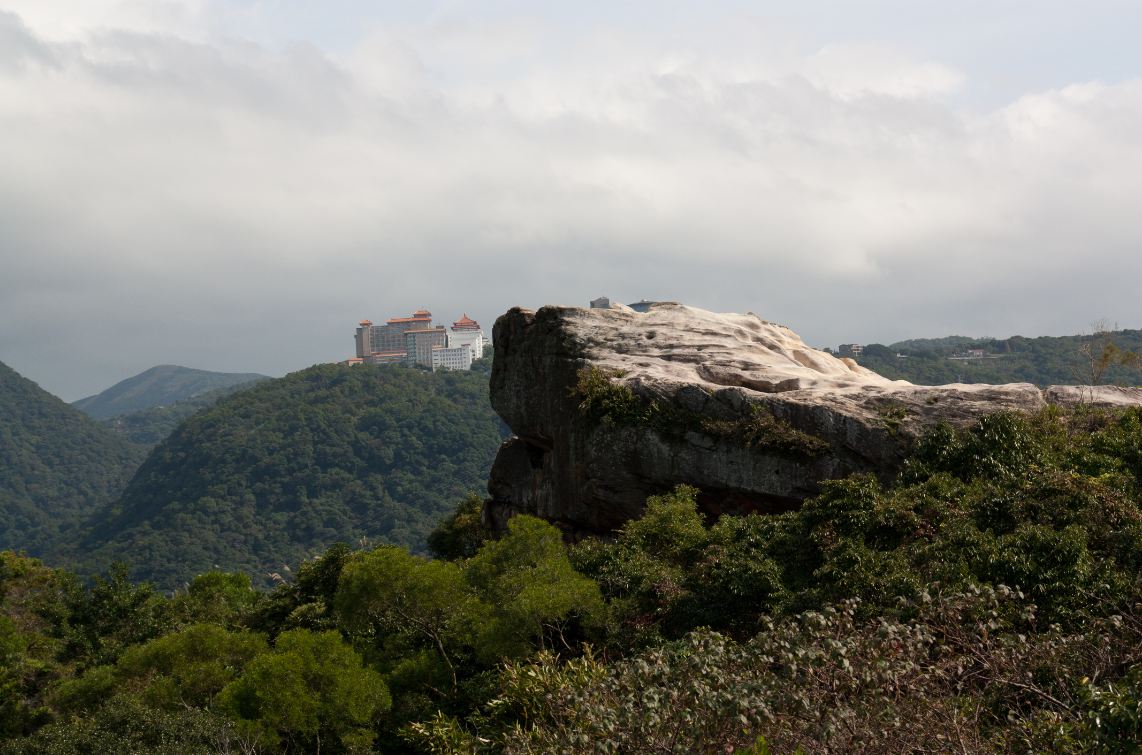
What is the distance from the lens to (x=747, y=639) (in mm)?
15711

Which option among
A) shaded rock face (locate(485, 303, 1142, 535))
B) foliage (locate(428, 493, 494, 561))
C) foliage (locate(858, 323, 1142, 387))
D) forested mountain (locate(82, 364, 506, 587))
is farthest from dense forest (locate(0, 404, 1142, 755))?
forested mountain (locate(82, 364, 506, 587))

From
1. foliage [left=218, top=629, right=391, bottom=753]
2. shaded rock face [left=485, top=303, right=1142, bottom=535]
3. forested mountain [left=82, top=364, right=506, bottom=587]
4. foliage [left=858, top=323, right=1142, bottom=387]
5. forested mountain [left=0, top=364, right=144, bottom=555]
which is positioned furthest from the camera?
forested mountain [left=0, top=364, right=144, bottom=555]

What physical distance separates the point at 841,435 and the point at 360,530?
89959mm

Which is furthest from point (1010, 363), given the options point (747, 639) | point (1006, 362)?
→ point (747, 639)

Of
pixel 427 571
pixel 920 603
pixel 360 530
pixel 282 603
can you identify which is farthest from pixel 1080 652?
pixel 360 530

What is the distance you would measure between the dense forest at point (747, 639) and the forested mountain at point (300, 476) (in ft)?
254

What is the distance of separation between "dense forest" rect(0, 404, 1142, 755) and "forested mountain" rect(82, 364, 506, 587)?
77467mm

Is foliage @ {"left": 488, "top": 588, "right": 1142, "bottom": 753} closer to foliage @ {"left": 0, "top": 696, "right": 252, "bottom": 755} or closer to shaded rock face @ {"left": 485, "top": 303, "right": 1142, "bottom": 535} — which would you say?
foliage @ {"left": 0, "top": 696, "right": 252, "bottom": 755}

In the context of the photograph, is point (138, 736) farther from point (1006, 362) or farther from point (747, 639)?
point (1006, 362)

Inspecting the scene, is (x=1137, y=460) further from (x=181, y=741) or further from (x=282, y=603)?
(x=282, y=603)

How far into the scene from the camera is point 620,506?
78.8 feet

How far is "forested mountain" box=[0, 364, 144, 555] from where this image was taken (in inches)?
5468

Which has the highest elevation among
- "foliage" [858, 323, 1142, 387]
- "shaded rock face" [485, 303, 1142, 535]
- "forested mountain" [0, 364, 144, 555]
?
"foliage" [858, 323, 1142, 387]

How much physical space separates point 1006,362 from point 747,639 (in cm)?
8407
